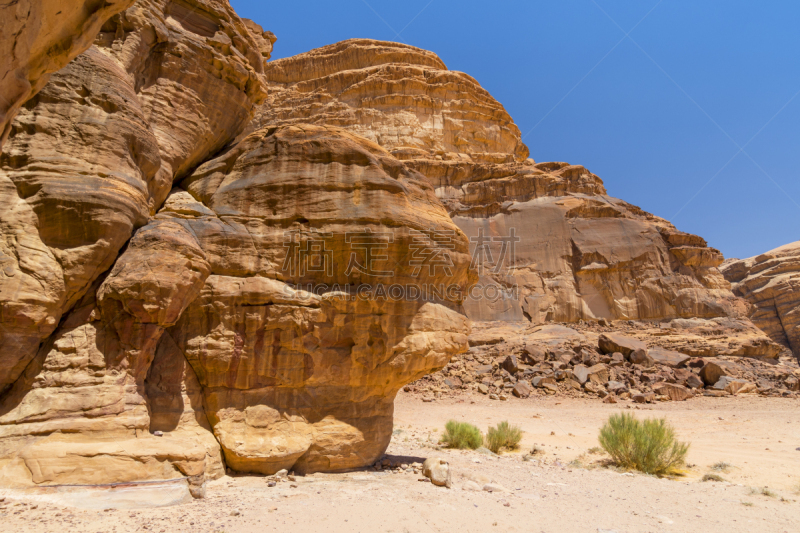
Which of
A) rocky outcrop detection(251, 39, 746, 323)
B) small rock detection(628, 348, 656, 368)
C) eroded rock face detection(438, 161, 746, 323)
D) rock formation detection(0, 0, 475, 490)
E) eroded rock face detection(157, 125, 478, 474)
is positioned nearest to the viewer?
rock formation detection(0, 0, 475, 490)

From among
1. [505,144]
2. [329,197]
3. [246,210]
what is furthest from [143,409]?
[505,144]

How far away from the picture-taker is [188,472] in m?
5.33

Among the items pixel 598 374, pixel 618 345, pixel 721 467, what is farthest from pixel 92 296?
pixel 618 345

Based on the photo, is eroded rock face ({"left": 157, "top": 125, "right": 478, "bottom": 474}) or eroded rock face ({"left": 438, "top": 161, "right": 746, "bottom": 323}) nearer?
eroded rock face ({"left": 157, "top": 125, "right": 478, "bottom": 474})

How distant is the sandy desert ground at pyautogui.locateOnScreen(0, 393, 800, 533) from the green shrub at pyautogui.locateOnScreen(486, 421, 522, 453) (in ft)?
1.22

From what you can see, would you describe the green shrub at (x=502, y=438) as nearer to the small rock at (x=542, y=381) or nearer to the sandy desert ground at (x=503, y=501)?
the sandy desert ground at (x=503, y=501)

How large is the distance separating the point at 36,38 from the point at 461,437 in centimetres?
1066

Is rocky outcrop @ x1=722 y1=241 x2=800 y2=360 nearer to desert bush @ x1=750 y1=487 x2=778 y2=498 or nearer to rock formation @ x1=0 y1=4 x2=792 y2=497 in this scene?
desert bush @ x1=750 y1=487 x2=778 y2=498

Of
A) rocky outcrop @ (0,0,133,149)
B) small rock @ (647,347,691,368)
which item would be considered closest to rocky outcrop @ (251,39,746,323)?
small rock @ (647,347,691,368)

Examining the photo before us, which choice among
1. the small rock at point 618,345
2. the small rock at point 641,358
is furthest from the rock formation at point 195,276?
the small rock at point 618,345

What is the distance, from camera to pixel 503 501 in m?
6.32

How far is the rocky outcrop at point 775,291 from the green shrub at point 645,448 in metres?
45.1

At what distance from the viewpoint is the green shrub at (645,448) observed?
8.98 m

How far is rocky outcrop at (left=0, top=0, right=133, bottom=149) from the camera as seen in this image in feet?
8.78
